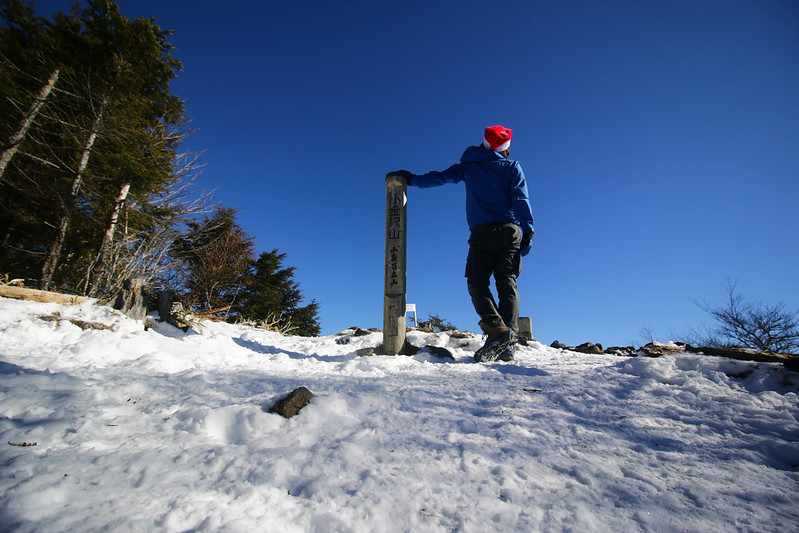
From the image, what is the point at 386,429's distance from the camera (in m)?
1.38

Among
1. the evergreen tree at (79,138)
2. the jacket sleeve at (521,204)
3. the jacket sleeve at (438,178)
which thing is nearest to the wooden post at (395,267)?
the jacket sleeve at (438,178)

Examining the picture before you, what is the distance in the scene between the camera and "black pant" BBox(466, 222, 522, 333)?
10.9 ft

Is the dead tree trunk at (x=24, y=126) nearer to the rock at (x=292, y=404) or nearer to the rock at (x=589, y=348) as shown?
the rock at (x=292, y=404)

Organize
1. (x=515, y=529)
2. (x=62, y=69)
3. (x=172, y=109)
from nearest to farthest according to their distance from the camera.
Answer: (x=515, y=529), (x=62, y=69), (x=172, y=109)

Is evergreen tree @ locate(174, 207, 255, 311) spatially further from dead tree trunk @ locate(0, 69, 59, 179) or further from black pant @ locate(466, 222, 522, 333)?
black pant @ locate(466, 222, 522, 333)

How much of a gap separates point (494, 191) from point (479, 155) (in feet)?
1.93

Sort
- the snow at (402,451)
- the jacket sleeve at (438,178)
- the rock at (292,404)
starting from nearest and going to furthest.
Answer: the snow at (402,451)
the rock at (292,404)
the jacket sleeve at (438,178)

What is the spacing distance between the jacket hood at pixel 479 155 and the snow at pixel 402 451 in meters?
2.56

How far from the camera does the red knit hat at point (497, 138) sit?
3.75m

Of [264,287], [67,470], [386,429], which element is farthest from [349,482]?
[264,287]

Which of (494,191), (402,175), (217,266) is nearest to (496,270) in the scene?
(494,191)

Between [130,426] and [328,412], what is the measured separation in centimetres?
76

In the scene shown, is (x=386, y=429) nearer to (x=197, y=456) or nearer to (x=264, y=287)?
(x=197, y=456)

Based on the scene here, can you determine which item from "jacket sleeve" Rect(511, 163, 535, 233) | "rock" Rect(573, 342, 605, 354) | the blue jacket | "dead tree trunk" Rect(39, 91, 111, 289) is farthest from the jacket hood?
"dead tree trunk" Rect(39, 91, 111, 289)
